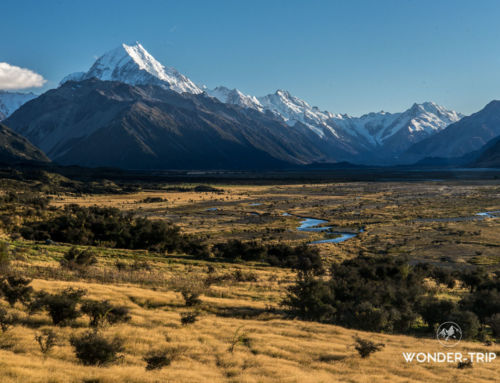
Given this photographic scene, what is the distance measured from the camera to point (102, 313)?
19.5 metres

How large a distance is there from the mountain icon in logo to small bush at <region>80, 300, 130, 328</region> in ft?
53.0

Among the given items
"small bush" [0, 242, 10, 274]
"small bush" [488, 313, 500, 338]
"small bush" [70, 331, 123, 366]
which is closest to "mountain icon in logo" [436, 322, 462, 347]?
"small bush" [488, 313, 500, 338]

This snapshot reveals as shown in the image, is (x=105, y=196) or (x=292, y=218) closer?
(x=292, y=218)

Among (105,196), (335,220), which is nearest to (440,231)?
(335,220)

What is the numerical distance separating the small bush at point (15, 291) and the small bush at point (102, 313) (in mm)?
2904

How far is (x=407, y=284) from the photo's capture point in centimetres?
3388

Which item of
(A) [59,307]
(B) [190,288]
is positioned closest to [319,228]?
(B) [190,288]

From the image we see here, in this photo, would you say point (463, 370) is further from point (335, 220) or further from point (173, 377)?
point (335, 220)

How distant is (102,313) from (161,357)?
18.5 feet

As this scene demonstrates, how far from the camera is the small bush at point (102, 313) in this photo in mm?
19406

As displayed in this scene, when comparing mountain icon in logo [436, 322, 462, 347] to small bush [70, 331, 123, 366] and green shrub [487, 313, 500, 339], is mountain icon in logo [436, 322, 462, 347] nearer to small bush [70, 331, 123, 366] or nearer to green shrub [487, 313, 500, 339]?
green shrub [487, 313, 500, 339]

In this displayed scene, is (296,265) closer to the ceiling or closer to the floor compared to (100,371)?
closer to the floor

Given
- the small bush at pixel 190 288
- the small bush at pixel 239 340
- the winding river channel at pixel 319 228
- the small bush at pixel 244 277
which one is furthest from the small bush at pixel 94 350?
the winding river channel at pixel 319 228

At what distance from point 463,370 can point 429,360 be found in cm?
151
